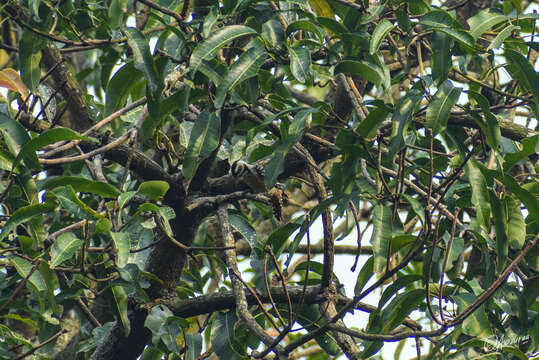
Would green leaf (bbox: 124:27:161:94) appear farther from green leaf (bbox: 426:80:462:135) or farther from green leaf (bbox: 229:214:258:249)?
green leaf (bbox: 426:80:462:135)

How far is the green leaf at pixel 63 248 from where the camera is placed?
154 centimetres

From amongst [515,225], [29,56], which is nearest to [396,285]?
[515,225]

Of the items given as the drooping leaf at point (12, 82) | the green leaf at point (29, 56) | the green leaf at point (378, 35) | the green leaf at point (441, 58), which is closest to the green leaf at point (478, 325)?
the green leaf at point (441, 58)

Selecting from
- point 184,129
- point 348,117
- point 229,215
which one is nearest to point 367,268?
point 229,215

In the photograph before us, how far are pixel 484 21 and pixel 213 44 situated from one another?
0.68 meters

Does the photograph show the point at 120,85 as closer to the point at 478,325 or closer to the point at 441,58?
the point at 441,58

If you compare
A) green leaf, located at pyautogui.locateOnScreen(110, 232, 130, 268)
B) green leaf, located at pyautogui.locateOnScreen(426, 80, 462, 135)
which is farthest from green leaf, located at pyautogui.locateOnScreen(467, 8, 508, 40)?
green leaf, located at pyautogui.locateOnScreen(110, 232, 130, 268)

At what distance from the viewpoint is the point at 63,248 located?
158cm

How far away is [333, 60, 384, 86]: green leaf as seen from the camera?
1623 millimetres

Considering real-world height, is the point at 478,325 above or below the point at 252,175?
below

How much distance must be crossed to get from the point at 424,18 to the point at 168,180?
0.90 metres

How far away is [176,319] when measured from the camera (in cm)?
205

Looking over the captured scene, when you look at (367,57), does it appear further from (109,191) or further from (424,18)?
(109,191)

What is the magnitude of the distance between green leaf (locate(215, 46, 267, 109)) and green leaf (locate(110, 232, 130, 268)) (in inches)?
14.6
